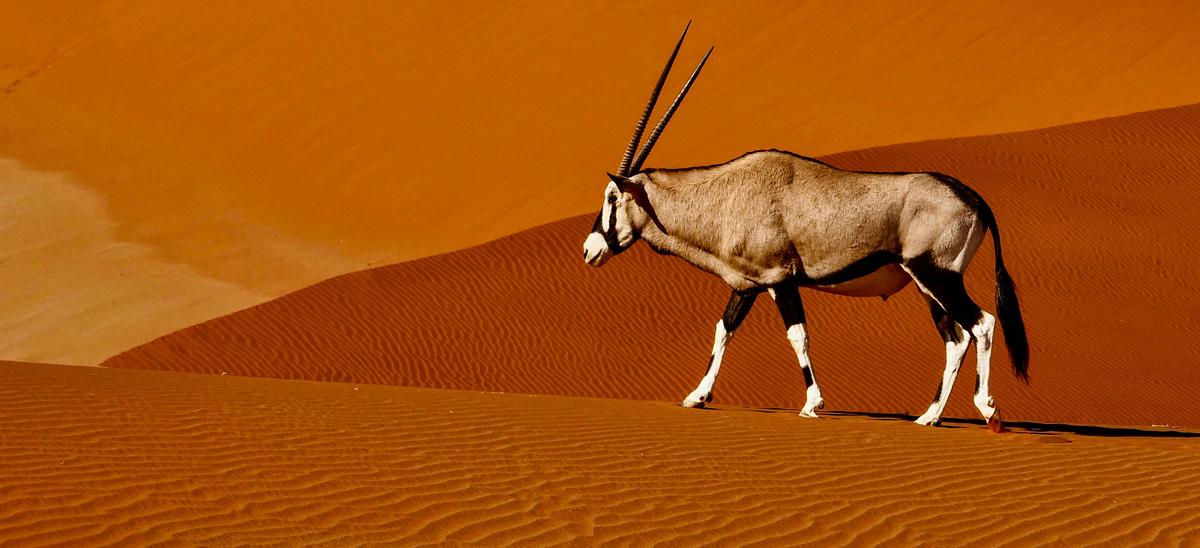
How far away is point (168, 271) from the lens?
29031mm

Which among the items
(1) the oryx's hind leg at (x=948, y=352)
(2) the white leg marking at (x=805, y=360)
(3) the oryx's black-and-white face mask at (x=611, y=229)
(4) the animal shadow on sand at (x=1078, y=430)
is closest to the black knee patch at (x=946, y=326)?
(1) the oryx's hind leg at (x=948, y=352)

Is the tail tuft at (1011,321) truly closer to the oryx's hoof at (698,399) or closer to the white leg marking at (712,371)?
the white leg marking at (712,371)

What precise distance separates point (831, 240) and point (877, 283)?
2.13 feet

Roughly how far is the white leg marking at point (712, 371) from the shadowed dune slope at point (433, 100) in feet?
48.1

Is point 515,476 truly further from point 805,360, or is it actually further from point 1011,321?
point 1011,321

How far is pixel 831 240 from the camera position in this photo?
1346 centimetres

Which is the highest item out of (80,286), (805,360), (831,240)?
(80,286)

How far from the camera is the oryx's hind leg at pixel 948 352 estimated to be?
43.9ft

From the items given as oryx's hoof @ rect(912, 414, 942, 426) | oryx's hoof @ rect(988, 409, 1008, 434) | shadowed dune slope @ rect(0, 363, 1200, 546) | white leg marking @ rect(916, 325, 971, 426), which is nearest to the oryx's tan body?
white leg marking @ rect(916, 325, 971, 426)

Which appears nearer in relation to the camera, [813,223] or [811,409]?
[813,223]

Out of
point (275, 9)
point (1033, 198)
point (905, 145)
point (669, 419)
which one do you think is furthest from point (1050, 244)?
point (275, 9)

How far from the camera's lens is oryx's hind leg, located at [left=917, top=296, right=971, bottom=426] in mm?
13367

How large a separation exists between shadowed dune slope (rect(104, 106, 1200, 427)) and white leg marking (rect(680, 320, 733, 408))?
5232 mm

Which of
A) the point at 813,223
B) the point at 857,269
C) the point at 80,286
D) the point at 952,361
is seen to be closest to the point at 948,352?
the point at 952,361
